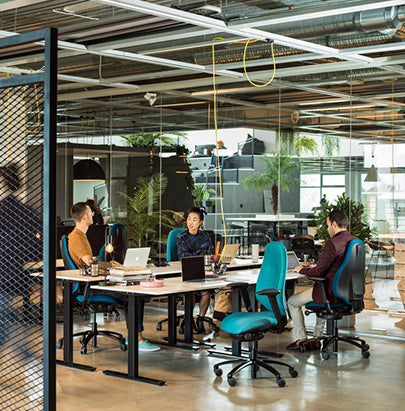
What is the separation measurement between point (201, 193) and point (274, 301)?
4.00 m

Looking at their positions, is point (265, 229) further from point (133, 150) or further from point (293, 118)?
point (133, 150)

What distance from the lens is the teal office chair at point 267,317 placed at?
6.49m

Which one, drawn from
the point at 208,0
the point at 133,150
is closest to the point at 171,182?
the point at 133,150

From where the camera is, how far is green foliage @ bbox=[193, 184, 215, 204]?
405 inches

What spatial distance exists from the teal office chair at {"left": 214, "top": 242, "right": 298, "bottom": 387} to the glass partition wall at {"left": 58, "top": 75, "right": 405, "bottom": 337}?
2751 millimetres

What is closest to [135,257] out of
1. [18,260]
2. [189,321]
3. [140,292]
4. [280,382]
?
[140,292]

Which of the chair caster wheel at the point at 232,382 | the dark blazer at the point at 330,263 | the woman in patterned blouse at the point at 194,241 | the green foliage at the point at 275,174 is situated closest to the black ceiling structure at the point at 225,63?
the green foliage at the point at 275,174

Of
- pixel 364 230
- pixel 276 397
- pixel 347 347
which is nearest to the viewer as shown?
pixel 276 397

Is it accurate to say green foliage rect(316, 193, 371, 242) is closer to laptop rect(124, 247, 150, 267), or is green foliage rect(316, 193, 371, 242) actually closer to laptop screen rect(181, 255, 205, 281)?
laptop screen rect(181, 255, 205, 281)

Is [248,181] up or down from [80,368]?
up

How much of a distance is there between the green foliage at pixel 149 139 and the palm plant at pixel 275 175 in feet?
4.39

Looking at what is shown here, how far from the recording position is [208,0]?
24.4ft

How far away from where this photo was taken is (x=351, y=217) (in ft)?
30.4

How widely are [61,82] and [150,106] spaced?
4.38ft
